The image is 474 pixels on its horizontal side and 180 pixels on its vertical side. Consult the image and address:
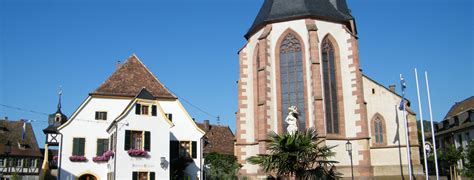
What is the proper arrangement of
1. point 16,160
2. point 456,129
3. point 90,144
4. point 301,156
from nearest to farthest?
point 301,156 → point 90,144 → point 456,129 → point 16,160

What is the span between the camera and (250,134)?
3394cm

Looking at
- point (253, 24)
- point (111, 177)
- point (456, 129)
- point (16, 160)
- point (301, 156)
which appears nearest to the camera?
point (301, 156)

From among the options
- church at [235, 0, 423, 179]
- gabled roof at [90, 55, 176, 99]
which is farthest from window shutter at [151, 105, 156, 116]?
church at [235, 0, 423, 179]

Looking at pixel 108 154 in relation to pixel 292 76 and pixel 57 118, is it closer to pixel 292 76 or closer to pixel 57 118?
pixel 57 118

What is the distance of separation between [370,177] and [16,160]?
42.5m

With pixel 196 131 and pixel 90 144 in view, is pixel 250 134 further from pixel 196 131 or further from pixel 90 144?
pixel 90 144

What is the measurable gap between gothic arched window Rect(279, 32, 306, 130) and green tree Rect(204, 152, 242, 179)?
5.25 metres

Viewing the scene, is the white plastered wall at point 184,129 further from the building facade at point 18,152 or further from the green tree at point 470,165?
A: the building facade at point 18,152

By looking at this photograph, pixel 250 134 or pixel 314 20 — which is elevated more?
pixel 314 20

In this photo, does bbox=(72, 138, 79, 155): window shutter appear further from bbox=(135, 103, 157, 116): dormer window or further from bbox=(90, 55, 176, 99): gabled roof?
bbox=(135, 103, 157, 116): dormer window

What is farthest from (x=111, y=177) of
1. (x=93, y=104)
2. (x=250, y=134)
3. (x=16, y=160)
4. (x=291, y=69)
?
(x=16, y=160)

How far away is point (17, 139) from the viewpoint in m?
56.4

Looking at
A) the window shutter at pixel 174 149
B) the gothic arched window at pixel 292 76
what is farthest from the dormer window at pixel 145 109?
the gothic arched window at pixel 292 76

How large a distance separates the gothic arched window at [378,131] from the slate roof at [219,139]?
18880 millimetres
